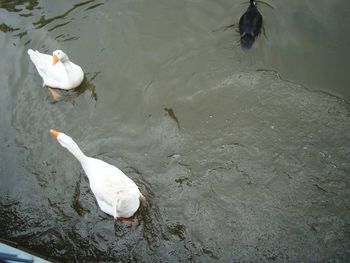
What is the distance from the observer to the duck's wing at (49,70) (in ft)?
17.6

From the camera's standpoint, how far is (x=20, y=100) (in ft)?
18.5

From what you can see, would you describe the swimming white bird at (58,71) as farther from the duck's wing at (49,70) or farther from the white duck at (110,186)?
the white duck at (110,186)

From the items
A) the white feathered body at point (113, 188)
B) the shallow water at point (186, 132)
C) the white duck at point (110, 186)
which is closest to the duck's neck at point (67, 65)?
the shallow water at point (186, 132)

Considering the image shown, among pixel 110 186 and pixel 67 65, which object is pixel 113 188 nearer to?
pixel 110 186

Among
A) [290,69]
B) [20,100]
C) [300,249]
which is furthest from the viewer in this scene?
[20,100]

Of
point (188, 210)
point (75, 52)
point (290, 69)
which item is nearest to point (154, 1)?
point (75, 52)

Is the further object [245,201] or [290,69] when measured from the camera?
[290,69]

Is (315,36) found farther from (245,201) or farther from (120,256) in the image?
(120,256)

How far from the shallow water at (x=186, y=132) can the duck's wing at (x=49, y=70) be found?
246 millimetres

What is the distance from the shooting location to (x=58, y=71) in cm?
538

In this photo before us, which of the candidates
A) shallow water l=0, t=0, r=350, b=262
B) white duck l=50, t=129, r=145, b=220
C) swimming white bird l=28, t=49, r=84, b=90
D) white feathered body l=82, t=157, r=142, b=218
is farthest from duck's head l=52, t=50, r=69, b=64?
white feathered body l=82, t=157, r=142, b=218

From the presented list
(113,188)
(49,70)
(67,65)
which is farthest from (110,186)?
(49,70)

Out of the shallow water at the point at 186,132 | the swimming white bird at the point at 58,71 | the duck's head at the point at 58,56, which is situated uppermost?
the duck's head at the point at 58,56

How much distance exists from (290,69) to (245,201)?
1.98 meters
